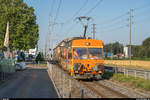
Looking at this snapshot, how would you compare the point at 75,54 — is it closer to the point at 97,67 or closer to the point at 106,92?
the point at 97,67

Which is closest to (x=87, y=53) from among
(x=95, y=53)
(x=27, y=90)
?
(x=95, y=53)

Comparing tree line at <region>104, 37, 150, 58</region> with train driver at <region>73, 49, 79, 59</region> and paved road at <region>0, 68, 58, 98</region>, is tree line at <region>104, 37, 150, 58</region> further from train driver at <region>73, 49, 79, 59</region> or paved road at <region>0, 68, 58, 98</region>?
paved road at <region>0, 68, 58, 98</region>

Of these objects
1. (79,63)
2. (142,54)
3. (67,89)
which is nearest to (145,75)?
(79,63)

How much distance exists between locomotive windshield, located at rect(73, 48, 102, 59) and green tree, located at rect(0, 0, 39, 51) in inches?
986

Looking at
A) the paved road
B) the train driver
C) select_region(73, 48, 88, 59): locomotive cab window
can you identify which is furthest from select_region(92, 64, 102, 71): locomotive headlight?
the paved road

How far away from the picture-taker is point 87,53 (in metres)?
18.4

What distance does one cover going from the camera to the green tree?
135ft

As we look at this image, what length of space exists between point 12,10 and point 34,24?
19.0 ft

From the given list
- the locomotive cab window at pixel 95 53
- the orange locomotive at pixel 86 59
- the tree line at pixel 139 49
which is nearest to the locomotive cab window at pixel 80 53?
the orange locomotive at pixel 86 59

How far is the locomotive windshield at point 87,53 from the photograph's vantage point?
18219 mm

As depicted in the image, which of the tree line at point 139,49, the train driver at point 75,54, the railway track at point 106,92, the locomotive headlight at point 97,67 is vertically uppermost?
the tree line at point 139,49

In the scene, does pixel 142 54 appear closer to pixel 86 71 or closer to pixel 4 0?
pixel 4 0

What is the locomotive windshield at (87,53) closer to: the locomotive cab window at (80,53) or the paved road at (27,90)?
the locomotive cab window at (80,53)

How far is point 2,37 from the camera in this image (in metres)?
41.6
